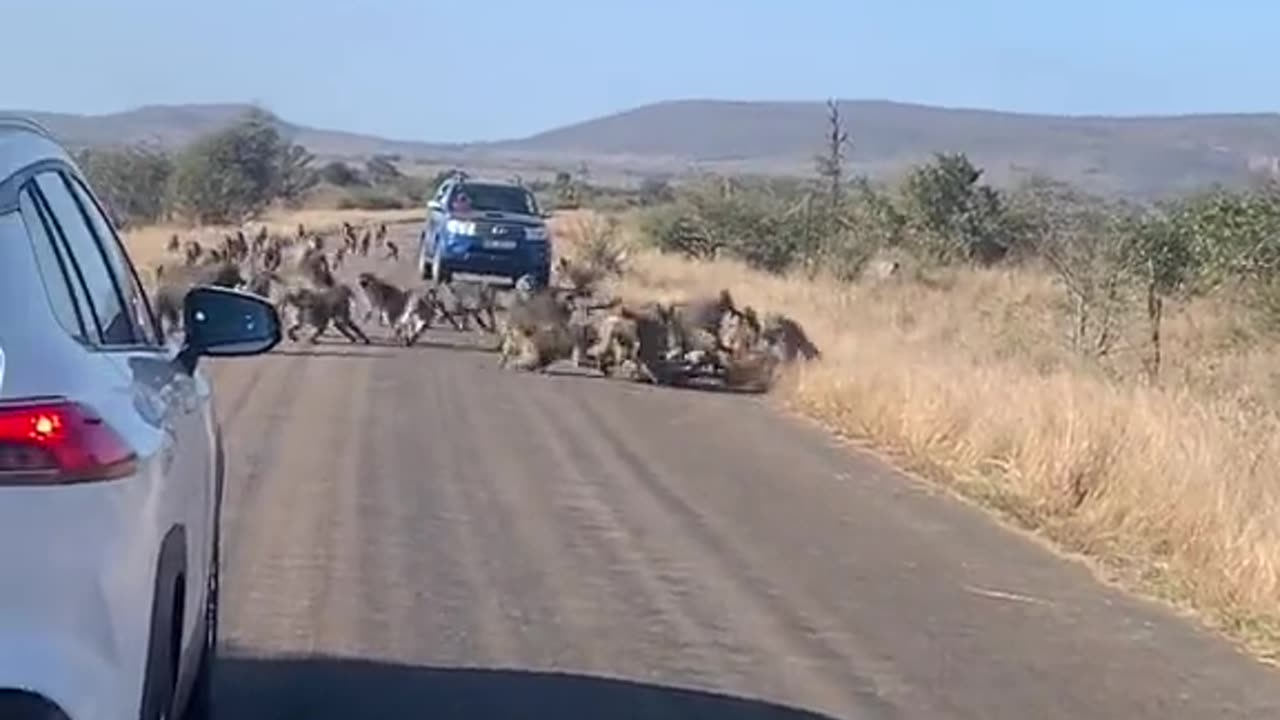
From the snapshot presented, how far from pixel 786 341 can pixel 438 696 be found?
1589 centimetres

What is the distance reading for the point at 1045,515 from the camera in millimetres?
14836

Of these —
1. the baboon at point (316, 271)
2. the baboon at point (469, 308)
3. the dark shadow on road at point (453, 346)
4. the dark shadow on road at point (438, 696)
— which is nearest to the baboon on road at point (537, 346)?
the dark shadow on road at point (453, 346)

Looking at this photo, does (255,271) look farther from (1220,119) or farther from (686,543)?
(1220,119)

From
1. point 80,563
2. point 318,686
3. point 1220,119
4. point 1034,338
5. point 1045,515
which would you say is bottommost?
point 1220,119

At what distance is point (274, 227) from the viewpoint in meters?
61.4

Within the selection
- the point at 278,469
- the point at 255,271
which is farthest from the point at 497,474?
the point at 255,271

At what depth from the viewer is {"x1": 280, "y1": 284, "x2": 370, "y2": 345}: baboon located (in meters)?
26.4

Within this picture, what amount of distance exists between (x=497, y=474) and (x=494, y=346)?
11.8 metres

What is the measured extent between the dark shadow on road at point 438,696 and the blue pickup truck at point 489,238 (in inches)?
1079

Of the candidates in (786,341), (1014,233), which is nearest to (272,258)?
(786,341)

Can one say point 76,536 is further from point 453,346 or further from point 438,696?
point 453,346

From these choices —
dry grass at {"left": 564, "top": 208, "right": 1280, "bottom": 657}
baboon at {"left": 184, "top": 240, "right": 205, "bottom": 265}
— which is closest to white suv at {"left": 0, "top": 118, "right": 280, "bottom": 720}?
dry grass at {"left": 564, "top": 208, "right": 1280, "bottom": 657}

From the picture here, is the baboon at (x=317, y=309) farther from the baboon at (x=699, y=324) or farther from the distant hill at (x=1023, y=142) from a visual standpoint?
the distant hill at (x=1023, y=142)

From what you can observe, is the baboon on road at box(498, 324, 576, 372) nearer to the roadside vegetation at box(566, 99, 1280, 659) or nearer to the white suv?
the roadside vegetation at box(566, 99, 1280, 659)
